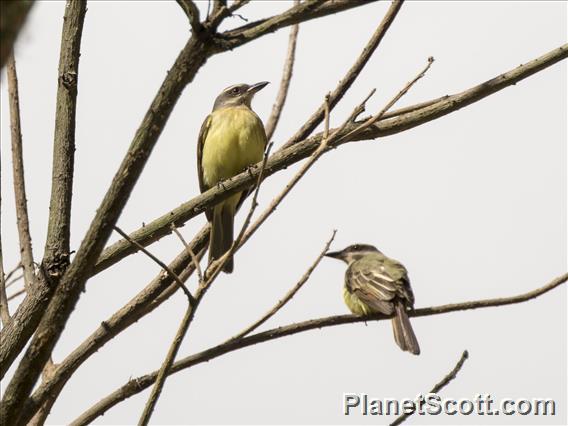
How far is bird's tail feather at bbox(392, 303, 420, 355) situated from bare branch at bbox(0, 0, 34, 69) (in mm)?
4660

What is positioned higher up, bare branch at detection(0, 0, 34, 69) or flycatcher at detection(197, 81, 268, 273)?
flycatcher at detection(197, 81, 268, 273)

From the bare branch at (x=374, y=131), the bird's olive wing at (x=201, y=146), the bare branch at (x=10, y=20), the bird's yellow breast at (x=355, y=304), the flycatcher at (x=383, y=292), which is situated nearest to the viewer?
the bare branch at (x=10, y=20)

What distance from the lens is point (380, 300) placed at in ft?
22.3

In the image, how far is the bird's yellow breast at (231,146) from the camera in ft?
26.4

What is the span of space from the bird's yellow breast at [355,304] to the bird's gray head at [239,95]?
260cm

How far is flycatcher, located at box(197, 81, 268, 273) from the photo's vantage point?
805cm

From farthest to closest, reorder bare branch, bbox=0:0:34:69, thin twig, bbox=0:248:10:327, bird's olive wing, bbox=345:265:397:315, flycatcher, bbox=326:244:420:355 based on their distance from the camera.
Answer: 1. bird's olive wing, bbox=345:265:397:315
2. flycatcher, bbox=326:244:420:355
3. thin twig, bbox=0:248:10:327
4. bare branch, bbox=0:0:34:69

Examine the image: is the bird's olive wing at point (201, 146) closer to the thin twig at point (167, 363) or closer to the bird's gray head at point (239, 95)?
the bird's gray head at point (239, 95)

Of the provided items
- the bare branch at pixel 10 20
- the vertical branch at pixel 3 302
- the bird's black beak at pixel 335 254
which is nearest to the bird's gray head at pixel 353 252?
the bird's black beak at pixel 335 254

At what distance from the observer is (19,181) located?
5.15 meters

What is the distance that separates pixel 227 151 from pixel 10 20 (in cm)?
602

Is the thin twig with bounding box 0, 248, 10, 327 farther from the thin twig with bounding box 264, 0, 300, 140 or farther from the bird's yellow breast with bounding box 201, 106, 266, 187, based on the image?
the bird's yellow breast with bounding box 201, 106, 266, 187

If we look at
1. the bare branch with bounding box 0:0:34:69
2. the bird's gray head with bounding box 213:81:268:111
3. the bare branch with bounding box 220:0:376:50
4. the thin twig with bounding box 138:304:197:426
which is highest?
the bird's gray head with bounding box 213:81:268:111

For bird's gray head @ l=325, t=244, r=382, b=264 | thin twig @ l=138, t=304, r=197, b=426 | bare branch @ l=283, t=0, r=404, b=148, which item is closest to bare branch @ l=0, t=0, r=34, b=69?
thin twig @ l=138, t=304, r=197, b=426
